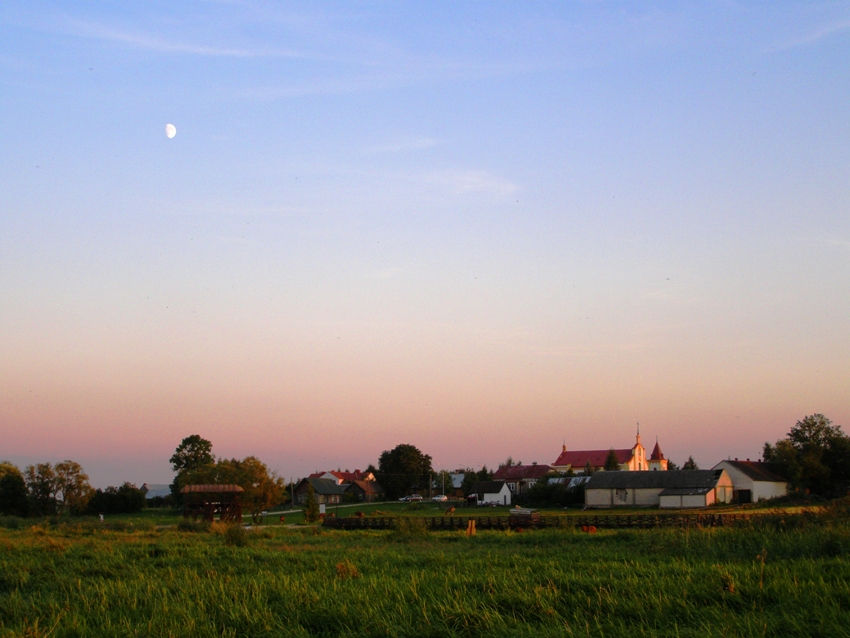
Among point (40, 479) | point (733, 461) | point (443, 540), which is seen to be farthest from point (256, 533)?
point (733, 461)

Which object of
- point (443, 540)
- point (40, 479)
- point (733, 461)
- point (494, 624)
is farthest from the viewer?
point (733, 461)

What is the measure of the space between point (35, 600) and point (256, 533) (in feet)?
73.1

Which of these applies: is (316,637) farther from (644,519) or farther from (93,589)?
(644,519)

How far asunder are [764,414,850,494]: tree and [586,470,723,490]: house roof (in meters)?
10.9

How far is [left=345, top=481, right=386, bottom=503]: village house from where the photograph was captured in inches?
4663

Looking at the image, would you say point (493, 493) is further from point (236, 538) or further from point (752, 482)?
point (236, 538)

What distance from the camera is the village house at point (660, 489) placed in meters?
73.7

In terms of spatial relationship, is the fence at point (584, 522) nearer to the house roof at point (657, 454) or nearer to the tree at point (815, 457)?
the tree at point (815, 457)

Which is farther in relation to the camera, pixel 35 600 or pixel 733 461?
pixel 733 461

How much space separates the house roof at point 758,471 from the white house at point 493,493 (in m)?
31.1

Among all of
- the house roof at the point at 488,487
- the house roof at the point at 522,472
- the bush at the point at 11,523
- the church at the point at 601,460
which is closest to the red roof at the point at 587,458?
the church at the point at 601,460

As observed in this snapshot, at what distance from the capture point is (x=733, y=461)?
8175 cm

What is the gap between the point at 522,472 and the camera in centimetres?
11794

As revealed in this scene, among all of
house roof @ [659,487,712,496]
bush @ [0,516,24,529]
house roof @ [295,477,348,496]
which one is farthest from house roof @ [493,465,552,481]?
bush @ [0,516,24,529]
